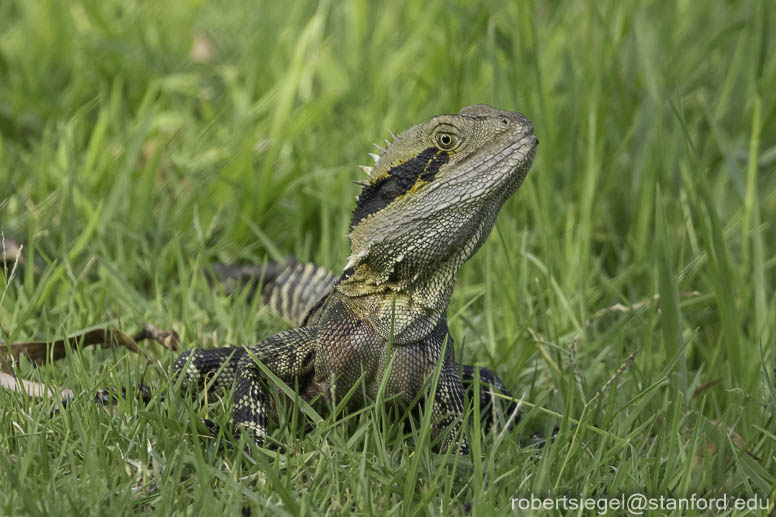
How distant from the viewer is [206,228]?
5.47 meters

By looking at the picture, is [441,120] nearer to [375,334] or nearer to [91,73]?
[375,334]

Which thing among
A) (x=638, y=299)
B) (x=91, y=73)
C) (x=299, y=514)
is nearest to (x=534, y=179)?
(x=638, y=299)

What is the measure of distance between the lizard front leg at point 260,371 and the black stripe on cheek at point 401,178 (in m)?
0.55

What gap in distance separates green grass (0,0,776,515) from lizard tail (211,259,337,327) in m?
0.15

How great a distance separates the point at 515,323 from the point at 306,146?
232 centimetres

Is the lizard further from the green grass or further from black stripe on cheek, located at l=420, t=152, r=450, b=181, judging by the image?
the green grass

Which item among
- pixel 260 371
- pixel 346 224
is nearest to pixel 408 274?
pixel 260 371

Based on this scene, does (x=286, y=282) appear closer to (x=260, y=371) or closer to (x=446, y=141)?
(x=260, y=371)

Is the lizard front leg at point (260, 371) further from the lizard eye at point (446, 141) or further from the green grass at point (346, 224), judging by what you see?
the lizard eye at point (446, 141)

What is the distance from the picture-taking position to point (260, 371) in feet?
11.4

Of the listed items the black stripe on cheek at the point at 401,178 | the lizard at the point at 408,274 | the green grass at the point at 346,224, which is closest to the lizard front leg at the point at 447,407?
the lizard at the point at 408,274

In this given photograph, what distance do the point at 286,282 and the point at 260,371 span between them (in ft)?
5.38

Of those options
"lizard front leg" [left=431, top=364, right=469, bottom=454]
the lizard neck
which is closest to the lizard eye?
the lizard neck

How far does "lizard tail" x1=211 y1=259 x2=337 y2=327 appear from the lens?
16.0ft
